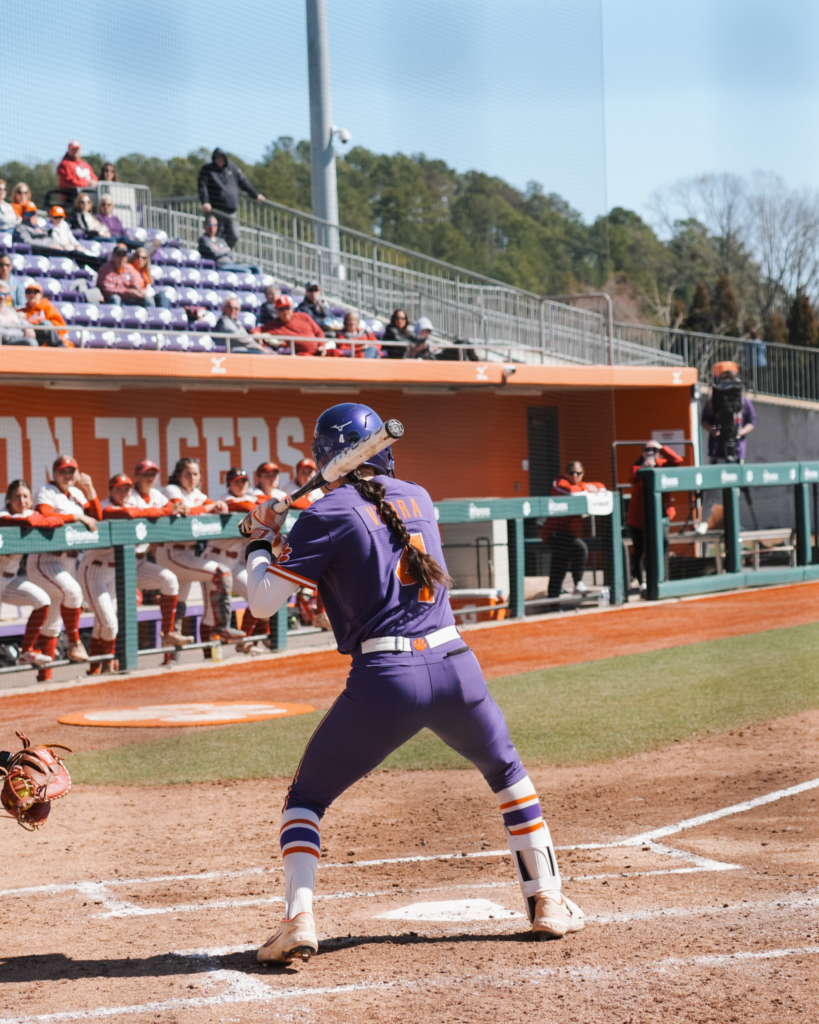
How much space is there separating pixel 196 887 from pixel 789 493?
13726mm

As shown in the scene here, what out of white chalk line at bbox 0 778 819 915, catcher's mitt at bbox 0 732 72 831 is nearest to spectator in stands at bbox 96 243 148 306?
white chalk line at bbox 0 778 819 915

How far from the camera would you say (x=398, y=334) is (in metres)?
14.5

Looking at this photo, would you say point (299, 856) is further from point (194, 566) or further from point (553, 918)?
point (194, 566)

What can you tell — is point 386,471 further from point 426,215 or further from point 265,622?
point 426,215

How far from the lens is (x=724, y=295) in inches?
→ 1395

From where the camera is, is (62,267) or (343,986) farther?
(62,267)

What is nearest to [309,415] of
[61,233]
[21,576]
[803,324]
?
[61,233]

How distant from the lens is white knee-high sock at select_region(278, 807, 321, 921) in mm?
3246

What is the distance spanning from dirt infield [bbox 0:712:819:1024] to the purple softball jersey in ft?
3.05

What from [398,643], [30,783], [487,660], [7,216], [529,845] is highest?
[7,216]

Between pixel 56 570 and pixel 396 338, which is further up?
pixel 396 338

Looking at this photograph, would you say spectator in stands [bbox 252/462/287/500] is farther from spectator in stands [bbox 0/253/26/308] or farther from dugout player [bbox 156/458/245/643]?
spectator in stands [bbox 0/253/26/308]

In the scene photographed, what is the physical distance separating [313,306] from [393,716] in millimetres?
11540

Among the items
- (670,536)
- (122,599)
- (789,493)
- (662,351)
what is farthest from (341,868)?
(662,351)
